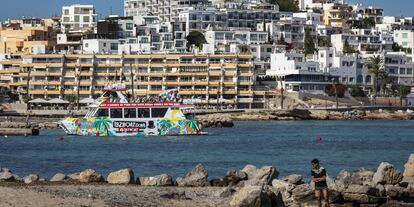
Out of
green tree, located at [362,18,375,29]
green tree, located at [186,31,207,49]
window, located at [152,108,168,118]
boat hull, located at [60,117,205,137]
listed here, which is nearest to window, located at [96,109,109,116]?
boat hull, located at [60,117,205,137]

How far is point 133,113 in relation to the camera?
77062mm

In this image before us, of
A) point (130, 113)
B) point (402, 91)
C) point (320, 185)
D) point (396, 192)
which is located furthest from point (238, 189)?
point (402, 91)

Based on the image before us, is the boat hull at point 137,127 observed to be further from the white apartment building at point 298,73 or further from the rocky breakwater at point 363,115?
the white apartment building at point 298,73

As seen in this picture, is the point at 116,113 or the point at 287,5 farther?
the point at 287,5

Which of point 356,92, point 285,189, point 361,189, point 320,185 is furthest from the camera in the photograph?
point 356,92

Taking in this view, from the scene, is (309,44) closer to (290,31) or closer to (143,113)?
(290,31)

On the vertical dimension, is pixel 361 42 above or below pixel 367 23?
below

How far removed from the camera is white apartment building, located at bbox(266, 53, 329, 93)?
468ft

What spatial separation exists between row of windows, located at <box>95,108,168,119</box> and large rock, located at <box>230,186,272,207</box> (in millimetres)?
48665

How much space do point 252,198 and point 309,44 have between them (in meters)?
141

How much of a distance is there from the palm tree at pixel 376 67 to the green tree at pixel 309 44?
35.9 ft

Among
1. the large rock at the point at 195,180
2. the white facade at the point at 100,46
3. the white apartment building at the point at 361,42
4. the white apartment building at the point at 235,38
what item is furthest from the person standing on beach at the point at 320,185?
the white apartment building at the point at 361,42

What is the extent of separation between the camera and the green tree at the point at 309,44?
164 metres

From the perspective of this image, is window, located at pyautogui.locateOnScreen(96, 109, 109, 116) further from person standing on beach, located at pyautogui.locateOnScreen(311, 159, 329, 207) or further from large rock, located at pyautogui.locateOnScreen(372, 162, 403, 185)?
person standing on beach, located at pyautogui.locateOnScreen(311, 159, 329, 207)
